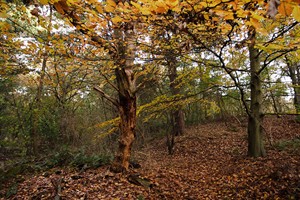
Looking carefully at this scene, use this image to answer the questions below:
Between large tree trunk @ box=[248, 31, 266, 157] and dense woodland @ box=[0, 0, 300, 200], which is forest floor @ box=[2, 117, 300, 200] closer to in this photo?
dense woodland @ box=[0, 0, 300, 200]

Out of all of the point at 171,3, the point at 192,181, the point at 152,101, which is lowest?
the point at 192,181

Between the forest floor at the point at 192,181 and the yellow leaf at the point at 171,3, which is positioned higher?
the yellow leaf at the point at 171,3

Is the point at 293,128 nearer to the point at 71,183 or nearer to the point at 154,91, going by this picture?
the point at 154,91

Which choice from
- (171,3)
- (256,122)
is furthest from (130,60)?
(256,122)

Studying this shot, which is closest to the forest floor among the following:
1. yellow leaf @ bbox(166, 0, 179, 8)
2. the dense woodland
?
the dense woodland

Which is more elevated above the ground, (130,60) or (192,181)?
(130,60)

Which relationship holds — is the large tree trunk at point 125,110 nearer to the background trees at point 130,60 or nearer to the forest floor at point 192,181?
the background trees at point 130,60

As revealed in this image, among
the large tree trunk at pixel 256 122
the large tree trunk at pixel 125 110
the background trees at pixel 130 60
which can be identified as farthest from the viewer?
the large tree trunk at pixel 256 122

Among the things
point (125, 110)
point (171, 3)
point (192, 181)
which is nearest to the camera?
point (171, 3)

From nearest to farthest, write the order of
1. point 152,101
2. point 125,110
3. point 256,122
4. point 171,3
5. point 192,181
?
1. point 171,3
2. point 125,110
3. point 192,181
4. point 256,122
5. point 152,101

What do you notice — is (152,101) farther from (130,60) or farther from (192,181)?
(192,181)

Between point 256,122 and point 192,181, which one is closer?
point 192,181

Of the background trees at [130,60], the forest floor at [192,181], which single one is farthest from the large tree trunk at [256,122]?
the forest floor at [192,181]

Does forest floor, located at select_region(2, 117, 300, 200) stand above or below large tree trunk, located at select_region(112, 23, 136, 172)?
below
